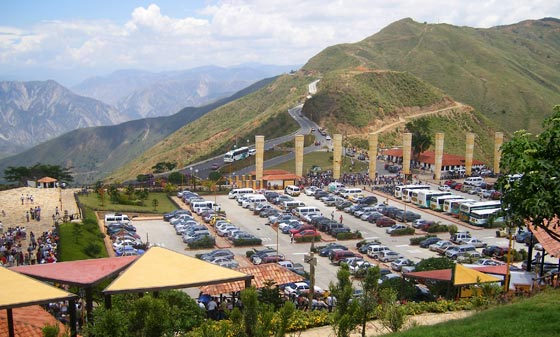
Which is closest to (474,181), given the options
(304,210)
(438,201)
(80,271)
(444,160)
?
(444,160)

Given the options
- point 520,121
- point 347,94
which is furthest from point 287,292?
point 520,121

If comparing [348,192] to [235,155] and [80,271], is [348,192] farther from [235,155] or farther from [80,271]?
[80,271]

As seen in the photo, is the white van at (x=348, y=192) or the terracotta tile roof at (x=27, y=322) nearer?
the terracotta tile roof at (x=27, y=322)

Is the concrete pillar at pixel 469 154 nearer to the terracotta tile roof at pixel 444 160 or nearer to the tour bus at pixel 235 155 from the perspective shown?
the terracotta tile roof at pixel 444 160

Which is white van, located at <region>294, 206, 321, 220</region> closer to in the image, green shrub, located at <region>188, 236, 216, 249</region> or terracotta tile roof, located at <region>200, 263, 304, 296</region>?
green shrub, located at <region>188, 236, 216, 249</region>

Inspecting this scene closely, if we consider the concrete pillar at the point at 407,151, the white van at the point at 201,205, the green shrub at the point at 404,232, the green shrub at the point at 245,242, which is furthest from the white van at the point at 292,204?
the concrete pillar at the point at 407,151

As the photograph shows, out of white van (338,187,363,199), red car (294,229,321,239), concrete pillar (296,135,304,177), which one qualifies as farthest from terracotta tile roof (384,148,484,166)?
red car (294,229,321,239)

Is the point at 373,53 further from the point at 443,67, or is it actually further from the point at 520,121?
the point at 520,121
